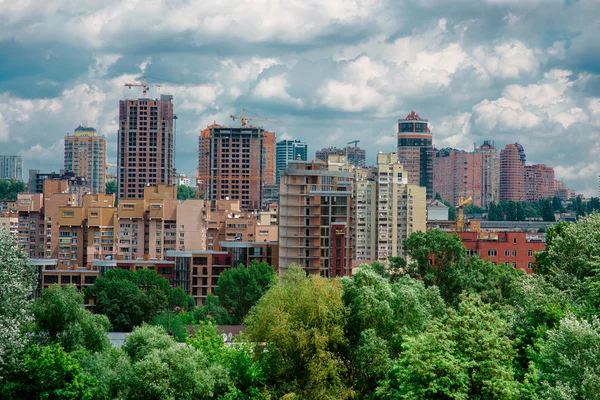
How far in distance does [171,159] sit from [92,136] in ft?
193

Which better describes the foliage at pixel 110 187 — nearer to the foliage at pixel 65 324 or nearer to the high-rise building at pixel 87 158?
the high-rise building at pixel 87 158

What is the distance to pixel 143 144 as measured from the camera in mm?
128625

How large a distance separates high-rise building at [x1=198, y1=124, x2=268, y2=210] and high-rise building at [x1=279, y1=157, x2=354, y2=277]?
78773mm

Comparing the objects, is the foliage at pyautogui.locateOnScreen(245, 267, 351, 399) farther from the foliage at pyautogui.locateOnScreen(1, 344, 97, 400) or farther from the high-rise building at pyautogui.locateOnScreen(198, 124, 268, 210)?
the high-rise building at pyautogui.locateOnScreen(198, 124, 268, 210)

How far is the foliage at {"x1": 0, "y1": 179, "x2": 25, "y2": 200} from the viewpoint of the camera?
159375 mm

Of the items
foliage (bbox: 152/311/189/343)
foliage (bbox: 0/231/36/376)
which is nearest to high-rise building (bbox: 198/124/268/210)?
foliage (bbox: 152/311/189/343)

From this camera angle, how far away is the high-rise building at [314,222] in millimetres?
58375

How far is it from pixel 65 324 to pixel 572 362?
66.4 ft

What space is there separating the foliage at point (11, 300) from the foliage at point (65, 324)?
7096 millimetres

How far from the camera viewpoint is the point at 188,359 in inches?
1227

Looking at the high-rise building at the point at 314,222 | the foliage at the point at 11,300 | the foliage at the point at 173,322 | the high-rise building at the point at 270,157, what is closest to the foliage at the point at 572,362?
the foliage at the point at 11,300

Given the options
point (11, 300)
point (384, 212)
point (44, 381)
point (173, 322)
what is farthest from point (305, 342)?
point (384, 212)

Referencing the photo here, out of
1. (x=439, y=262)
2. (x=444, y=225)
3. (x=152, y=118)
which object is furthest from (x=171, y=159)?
(x=439, y=262)

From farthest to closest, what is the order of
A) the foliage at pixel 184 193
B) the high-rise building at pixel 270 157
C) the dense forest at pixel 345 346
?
the high-rise building at pixel 270 157
the foliage at pixel 184 193
the dense forest at pixel 345 346
